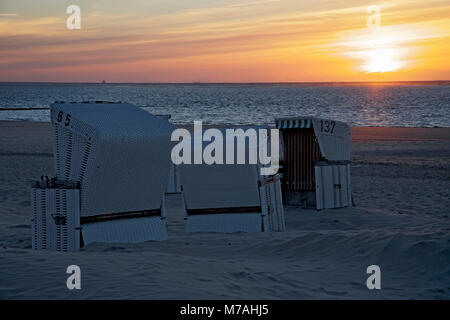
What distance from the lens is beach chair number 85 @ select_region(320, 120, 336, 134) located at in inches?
611

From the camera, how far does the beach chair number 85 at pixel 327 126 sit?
15516 millimetres

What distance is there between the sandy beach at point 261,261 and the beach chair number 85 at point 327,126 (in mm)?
2054

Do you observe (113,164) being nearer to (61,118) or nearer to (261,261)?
(61,118)

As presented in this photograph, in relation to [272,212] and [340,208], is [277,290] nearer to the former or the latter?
[272,212]

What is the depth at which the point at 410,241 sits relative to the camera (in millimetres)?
9727

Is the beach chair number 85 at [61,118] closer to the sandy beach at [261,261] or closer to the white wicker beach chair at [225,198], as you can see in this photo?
the sandy beach at [261,261]

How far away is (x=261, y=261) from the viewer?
9.45 metres

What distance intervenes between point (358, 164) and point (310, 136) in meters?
10.2

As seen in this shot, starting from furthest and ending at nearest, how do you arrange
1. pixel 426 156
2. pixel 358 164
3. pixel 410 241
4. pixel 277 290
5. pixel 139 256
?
pixel 426 156 → pixel 358 164 → pixel 410 241 → pixel 139 256 → pixel 277 290

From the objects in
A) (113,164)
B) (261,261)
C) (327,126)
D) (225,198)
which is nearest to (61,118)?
(113,164)
